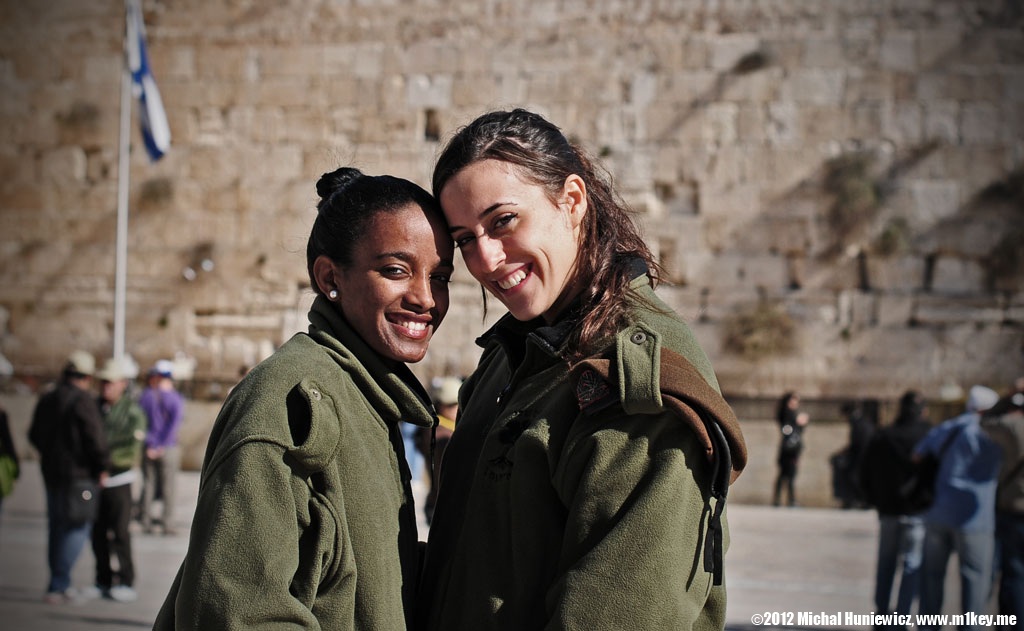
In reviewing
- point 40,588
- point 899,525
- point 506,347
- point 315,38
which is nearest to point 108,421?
point 40,588

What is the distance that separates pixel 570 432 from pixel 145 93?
37.8 feet

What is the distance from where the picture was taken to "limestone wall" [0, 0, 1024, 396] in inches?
503

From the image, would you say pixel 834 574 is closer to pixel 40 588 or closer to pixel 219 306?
pixel 40 588

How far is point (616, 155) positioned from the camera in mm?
13328

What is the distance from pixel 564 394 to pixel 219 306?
1267 cm

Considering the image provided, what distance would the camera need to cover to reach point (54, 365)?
46.8ft

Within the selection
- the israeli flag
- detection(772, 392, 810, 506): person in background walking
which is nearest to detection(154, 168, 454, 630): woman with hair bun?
detection(772, 392, 810, 506): person in background walking

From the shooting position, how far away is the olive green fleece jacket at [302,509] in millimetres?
1824

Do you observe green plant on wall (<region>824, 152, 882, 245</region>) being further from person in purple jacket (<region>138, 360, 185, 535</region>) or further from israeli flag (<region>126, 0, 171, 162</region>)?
person in purple jacket (<region>138, 360, 185, 535</region>)

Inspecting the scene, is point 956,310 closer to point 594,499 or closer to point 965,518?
point 965,518

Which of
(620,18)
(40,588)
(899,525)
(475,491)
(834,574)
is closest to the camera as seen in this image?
(475,491)

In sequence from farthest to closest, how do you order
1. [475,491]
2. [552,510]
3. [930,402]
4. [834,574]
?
[930,402]
[834,574]
[475,491]
[552,510]

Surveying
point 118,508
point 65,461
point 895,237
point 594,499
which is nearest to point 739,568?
point 118,508

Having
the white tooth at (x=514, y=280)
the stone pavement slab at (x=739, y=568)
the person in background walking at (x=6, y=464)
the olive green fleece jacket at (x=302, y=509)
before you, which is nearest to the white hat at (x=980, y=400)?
the stone pavement slab at (x=739, y=568)
